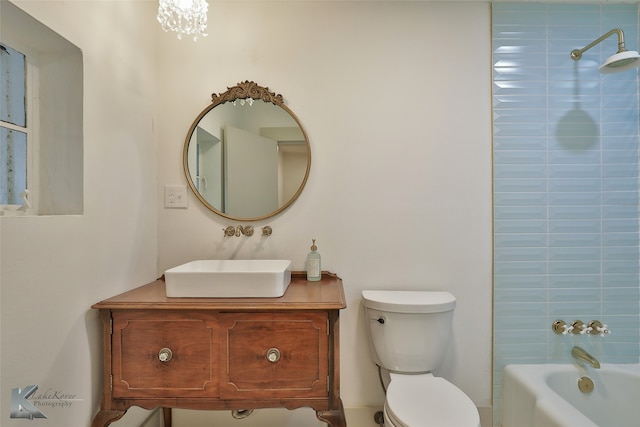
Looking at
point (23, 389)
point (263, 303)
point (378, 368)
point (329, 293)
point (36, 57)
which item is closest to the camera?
point (23, 389)

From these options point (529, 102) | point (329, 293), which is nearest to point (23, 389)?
point (329, 293)

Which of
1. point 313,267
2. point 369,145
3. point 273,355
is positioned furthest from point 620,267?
point 273,355

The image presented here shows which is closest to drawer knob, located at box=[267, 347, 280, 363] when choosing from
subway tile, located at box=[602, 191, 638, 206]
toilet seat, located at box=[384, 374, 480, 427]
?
toilet seat, located at box=[384, 374, 480, 427]

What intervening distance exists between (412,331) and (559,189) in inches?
44.9

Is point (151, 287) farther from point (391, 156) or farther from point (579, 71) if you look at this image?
point (579, 71)

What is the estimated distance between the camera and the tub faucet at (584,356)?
1525 mm

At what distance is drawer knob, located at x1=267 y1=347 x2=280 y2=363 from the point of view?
44.5 inches

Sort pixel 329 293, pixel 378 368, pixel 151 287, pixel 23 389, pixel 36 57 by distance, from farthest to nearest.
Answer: pixel 378 368 < pixel 151 287 < pixel 329 293 < pixel 36 57 < pixel 23 389

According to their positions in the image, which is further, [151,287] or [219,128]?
[219,128]

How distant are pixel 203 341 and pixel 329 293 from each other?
0.53 metres

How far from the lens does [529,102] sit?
5.40ft

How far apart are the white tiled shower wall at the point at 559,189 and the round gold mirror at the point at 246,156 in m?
1.13

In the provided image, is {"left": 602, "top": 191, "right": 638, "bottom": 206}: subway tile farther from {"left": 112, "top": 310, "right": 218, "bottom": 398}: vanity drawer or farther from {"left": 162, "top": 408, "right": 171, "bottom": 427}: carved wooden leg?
{"left": 162, "top": 408, "right": 171, "bottom": 427}: carved wooden leg

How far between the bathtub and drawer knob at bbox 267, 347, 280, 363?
4.02ft
